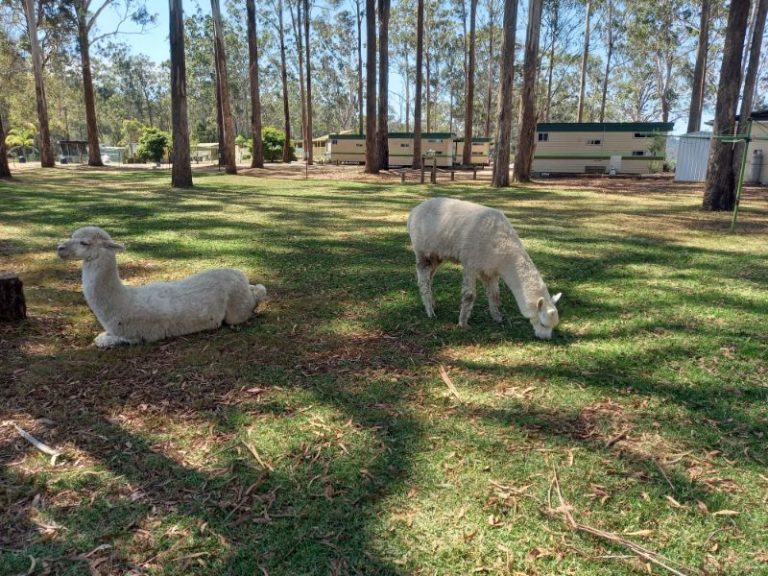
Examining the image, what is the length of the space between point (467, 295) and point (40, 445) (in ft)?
12.4

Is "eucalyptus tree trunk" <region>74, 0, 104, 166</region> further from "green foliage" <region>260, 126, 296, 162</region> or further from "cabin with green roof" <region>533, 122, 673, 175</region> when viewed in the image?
"cabin with green roof" <region>533, 122, 673, 175</region>

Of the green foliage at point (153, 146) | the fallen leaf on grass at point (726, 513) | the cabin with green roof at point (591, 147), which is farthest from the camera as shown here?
the green foliage at point (153, 146)

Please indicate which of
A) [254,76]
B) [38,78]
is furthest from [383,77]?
[38,78]

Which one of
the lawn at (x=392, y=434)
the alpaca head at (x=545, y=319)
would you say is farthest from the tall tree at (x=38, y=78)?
the alpaca head at (x=545, y=319)

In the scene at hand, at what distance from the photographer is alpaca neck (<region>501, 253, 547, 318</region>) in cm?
520

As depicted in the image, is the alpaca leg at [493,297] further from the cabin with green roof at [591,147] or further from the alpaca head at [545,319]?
the cabin with green roof at [591,147]

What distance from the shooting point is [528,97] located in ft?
76.0

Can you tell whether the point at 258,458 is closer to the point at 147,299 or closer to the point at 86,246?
the point at 147,299

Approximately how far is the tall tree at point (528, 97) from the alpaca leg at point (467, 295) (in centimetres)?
1977

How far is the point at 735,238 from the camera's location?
1105 centimetres

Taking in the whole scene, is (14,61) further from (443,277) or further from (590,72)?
(590,72)

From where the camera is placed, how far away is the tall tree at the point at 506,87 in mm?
21828

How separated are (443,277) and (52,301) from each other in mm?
4931

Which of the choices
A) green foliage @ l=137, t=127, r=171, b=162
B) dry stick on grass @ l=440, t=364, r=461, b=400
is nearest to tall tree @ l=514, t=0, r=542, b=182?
dry stick on grass @ l=440, t=364, r=461, b=400
